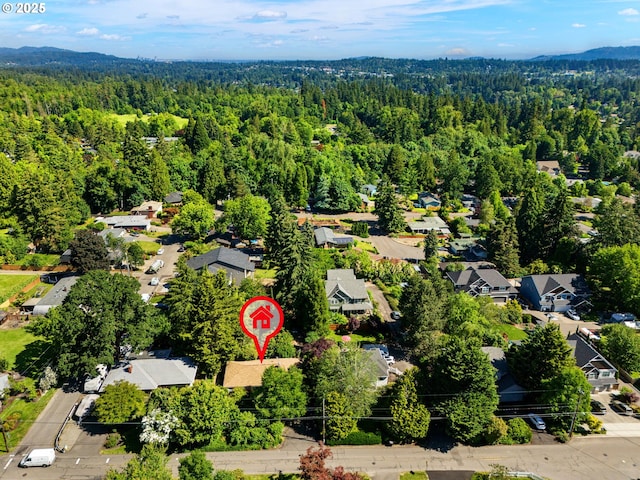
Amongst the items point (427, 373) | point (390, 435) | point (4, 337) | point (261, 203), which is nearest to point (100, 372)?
point (4, 337)

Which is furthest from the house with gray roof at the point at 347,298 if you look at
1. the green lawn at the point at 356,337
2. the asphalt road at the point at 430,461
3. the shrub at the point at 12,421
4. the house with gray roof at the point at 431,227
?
the shrub at the point at 12,421

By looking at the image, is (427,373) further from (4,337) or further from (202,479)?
(4,337)

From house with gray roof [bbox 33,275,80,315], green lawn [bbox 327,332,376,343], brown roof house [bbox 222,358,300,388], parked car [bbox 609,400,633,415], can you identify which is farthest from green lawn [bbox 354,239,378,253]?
house with gray roof [bbox 33,275,80,315]

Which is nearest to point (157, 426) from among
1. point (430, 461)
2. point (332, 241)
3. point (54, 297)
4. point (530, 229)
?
point (430, 461)

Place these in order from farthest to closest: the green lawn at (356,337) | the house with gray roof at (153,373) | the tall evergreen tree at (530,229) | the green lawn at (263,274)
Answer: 1. the tall evergreen tree at (530,229)
2. the green lawn at (263,274)
3. the green lawn at (356,337)
4. the house with gray roof at (153,373)

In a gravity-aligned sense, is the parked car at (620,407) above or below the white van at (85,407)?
below

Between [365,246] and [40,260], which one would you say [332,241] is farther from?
[40,260]

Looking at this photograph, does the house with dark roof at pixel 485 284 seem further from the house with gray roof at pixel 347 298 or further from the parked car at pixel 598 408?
the parked car at pixel 598 408
